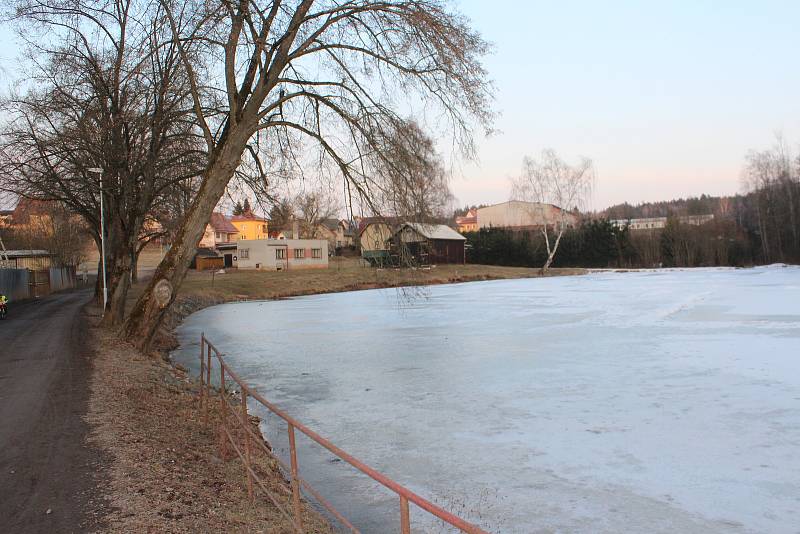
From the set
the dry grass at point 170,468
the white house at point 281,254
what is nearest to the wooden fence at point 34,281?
the white house at point 281,254

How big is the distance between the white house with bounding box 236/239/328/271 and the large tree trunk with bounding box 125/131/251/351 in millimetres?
45137

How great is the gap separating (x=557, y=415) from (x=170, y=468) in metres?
5.48

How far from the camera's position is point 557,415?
9.20 meters

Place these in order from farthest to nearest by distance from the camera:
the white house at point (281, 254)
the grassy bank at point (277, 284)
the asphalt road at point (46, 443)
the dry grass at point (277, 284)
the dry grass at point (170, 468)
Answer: the white house at point (281, 254) < the dry grass at point (277, 284) < the grassy bank at point (277, 284) < the dry grass at point (170, 468) < the asphalt road at point (46, 443)

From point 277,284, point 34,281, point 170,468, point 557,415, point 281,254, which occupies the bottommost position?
point 557,415

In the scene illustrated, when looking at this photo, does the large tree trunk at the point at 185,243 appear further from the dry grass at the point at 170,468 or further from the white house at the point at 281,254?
the white house at the point at 281,254

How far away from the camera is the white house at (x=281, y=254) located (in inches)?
2343

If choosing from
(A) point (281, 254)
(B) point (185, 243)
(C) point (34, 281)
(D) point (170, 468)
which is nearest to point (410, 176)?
(B) point (185, 243)

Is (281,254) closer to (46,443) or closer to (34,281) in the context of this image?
(34,281)

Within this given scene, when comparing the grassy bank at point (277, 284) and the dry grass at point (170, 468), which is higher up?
the grassy bank at point (277, 284)

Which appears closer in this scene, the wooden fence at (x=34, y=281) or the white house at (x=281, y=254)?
the wooden fence at (x=34, y=281)

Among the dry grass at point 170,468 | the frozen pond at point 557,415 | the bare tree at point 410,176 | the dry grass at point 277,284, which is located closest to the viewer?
the dry grass at point 170,468

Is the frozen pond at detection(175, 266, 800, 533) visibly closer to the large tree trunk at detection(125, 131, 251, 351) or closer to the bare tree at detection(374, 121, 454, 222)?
the large tree trunk at detection(125, 131, 251, 351)

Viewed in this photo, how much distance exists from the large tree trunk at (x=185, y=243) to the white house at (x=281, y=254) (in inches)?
1777
